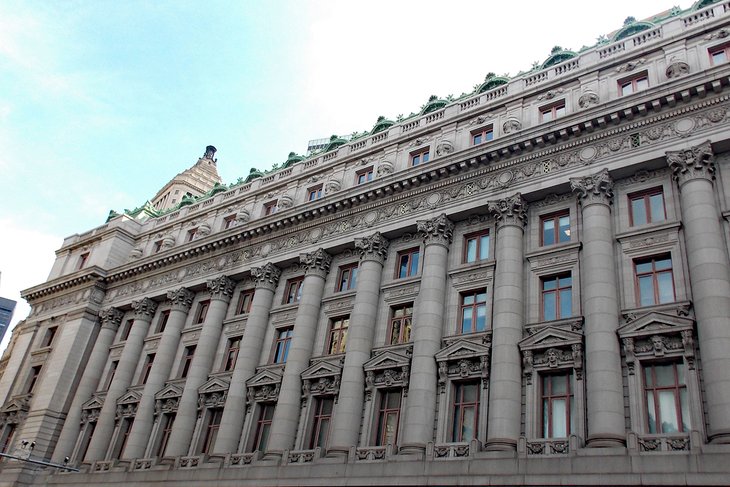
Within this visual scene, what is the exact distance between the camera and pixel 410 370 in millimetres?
31266

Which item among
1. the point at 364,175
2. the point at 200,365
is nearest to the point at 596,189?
the point at 364,175

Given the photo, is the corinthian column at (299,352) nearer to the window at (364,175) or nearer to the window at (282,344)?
the window at (282,344)

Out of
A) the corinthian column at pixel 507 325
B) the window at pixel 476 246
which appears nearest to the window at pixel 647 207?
the corinthian column at pixel 507 325

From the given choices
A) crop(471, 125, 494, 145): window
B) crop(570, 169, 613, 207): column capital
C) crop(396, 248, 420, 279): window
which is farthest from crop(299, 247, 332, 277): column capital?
crop(570, 169, 613, 207): column capital

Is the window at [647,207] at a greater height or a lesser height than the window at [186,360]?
greater

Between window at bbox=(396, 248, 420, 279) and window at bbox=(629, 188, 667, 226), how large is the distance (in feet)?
39.2

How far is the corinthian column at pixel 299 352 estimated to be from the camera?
33.5m

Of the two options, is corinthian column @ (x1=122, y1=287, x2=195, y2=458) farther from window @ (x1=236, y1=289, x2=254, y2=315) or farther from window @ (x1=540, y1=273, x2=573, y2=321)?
window @ (x1=540, y1=273, x2=573, y2=321)

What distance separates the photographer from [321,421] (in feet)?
112

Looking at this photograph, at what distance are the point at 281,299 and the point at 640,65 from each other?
25.3 metres

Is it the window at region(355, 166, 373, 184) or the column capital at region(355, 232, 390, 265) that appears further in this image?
the window at region(355, 166, 373, 184)

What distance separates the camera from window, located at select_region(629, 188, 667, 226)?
28842mm

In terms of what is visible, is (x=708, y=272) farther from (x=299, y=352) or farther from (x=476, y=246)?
(x=299, y=352)

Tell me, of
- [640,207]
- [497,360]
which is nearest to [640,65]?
[640,207]
